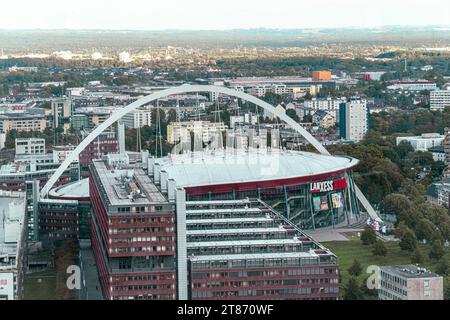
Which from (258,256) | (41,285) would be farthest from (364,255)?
(41,285)

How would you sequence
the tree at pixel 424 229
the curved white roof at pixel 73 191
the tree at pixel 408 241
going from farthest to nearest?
the curved white roof at pixel 73 191 < the tree at pixel 424 229 < the tree at pixel 408 241

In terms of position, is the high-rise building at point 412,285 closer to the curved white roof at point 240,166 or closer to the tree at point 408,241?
the tree at point 408,241

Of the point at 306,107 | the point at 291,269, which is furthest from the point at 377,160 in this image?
the point at 306,107

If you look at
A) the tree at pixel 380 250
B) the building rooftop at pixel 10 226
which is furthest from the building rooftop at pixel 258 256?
the tree at pixel 380 250

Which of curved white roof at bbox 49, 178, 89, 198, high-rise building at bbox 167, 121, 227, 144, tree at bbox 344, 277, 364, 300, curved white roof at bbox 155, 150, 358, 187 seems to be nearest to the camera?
tree at bbox 344, 277, 364, 300

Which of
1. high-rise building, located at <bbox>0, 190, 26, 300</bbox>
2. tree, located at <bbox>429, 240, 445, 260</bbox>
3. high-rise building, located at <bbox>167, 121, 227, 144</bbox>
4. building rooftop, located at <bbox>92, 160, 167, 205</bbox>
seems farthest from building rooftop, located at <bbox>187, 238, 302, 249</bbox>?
high-rise building, located at <bbox>167, 121, 227, 144</bbox>

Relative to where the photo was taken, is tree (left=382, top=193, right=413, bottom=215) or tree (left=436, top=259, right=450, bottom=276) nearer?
tree (left=436, top=259, right=450, bottom=276)

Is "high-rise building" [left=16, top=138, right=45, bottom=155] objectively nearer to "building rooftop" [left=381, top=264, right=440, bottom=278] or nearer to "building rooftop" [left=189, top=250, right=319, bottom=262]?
"building rooftop" [left=189, top=250, right=319, bottom=262]

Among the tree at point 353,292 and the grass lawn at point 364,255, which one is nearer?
the tree at point 353,292
